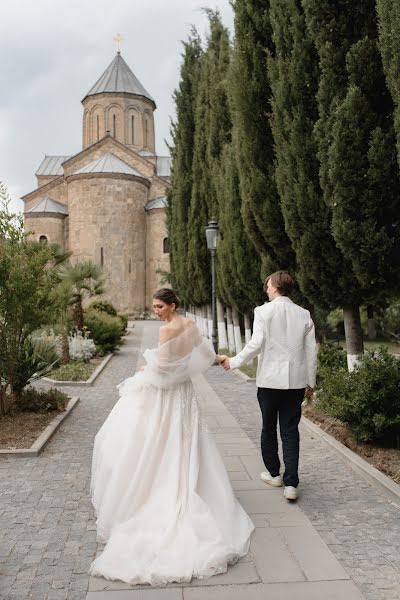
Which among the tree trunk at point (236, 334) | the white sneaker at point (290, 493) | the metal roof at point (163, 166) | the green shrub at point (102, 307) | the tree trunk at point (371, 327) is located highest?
the metal roof at point (163, 166)

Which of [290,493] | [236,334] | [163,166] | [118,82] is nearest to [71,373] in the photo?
[236,334]

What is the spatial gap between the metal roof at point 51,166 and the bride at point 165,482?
49889mm

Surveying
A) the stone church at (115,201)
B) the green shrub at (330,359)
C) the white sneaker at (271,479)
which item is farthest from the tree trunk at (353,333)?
the stone church at (115,201)

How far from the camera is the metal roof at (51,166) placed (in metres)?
50.7

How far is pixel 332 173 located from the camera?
6.55 meters

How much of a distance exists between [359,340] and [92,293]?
10.4 metres

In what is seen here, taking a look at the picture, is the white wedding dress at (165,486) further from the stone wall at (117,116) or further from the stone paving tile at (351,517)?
the stone wall at (117,116)

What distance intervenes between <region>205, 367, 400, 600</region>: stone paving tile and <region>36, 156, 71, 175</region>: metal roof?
4820 cm

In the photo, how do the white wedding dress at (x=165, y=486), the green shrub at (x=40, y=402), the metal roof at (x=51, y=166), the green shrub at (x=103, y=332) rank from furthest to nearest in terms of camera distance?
the metal roof at (x=51, y=166) → the green shrub at (x=103, y=332) → the green shrub at (x=40, y=402) → the white wedding dress at (x=165, y=486)

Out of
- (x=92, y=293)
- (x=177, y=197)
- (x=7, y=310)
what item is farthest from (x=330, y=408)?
(x=177, y=197)

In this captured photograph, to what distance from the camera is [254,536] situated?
12.3 ft

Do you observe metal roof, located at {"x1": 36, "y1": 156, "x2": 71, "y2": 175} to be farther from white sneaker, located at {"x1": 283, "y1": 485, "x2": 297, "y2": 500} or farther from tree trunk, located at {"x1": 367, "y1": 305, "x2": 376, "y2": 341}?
white sneaker, located at {"x1": 283, "y1": 485, "x2": 297, "y2": 500}

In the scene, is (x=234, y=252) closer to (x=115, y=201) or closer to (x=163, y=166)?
(x=115, y=201)

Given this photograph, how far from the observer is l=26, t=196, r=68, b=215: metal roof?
40.4m
